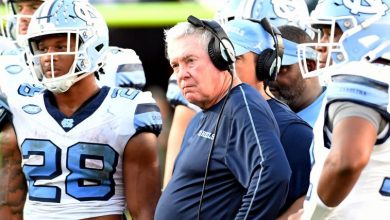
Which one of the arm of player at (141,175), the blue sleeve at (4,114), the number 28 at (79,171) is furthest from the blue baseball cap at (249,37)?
the blue sleeve at (4,114)

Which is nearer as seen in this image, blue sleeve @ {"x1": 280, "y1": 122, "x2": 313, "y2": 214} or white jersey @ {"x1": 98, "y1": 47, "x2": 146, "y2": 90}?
blue sleeve @ {"x1": 280, "y1": 122, "x2": 313, "y2": 214}

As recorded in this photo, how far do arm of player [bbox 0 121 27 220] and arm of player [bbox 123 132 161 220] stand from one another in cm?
47

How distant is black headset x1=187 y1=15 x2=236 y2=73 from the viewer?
403cm

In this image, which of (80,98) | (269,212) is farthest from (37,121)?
(269,212)

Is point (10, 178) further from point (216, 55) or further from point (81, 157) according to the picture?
point (216, 55)

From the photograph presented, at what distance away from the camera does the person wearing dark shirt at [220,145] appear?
378 cm

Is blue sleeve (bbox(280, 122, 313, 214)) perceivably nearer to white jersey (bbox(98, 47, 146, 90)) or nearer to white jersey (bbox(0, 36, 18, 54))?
white jersey (bbox(98, 47, 146, 90))

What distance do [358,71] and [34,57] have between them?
1.48 m

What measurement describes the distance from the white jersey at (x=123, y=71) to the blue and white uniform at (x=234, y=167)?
140 cm

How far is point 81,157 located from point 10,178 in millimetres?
397

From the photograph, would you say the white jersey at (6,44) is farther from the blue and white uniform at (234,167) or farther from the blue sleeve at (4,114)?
the blue and white uniform at (234,167)

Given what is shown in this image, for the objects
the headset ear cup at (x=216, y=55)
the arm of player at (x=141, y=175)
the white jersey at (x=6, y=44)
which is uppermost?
the headset ear cup at (x=216, y=55)

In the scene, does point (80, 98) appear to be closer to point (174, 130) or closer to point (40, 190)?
point (40, 190)

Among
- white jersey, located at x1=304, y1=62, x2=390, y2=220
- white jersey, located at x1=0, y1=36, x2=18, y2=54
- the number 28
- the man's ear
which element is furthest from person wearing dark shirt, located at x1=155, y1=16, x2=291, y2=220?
white jersey, located at x1=0, y1=36, x2=18, y2=54
